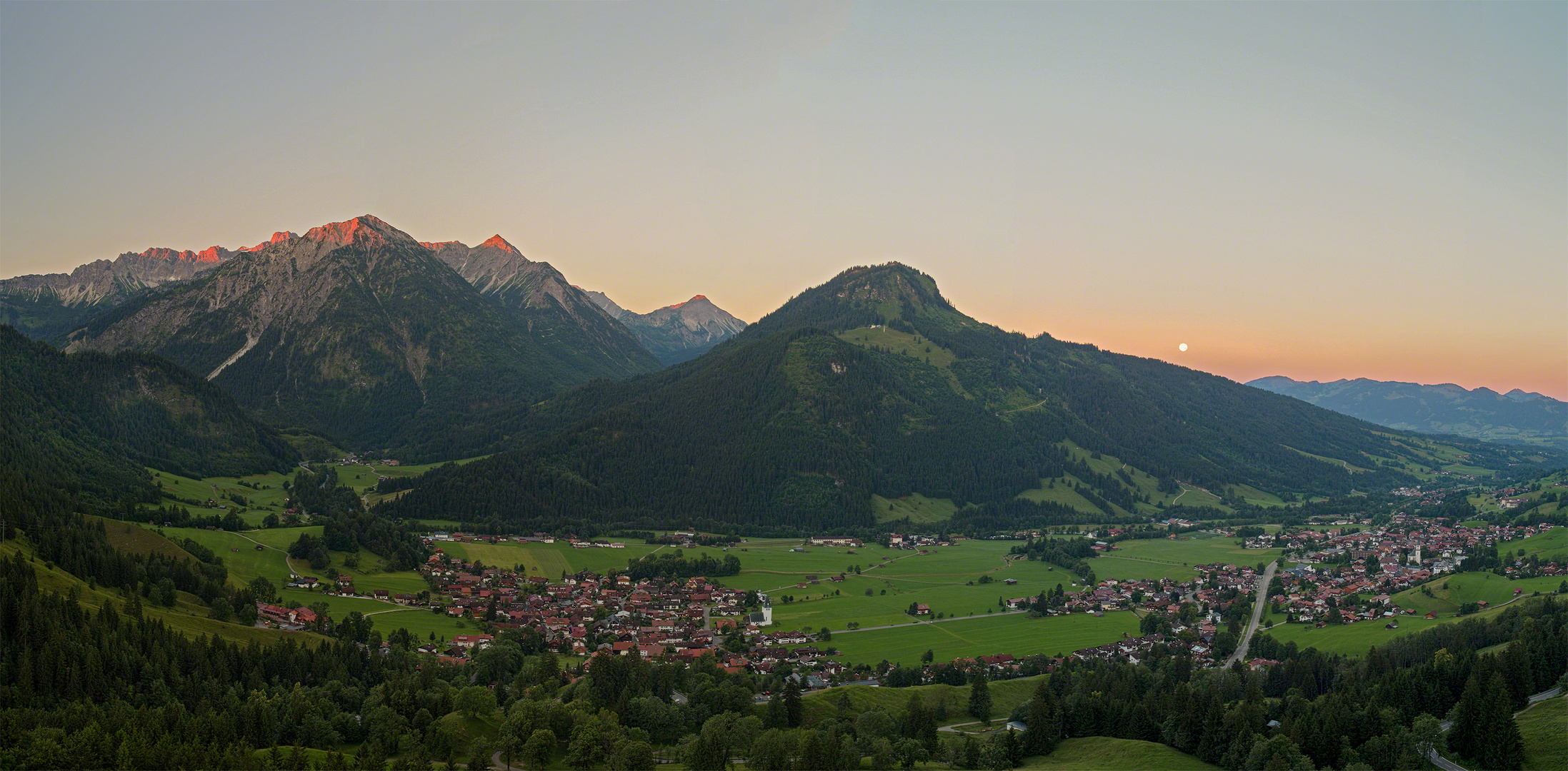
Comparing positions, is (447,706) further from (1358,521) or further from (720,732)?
(1358,521)

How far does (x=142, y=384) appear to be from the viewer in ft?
641

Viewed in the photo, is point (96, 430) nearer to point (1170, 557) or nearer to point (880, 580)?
point (880, 580)

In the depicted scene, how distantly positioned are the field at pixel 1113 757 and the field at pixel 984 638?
81.3 ft

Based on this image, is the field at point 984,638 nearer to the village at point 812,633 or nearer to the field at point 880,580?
the village at point 812,633

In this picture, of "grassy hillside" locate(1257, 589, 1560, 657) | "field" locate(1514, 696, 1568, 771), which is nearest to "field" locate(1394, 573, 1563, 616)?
"grassy hillside" locate(1257, 589, 1560, 657)

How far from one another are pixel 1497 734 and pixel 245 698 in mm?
80496

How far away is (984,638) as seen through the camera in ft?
320

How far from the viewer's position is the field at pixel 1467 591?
9550 centimetres

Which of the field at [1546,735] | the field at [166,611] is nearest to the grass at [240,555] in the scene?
the field at [166,611]

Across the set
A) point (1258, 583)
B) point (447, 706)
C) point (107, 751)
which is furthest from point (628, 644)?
point (1258, 583)

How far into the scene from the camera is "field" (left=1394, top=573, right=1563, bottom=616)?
95500 mm

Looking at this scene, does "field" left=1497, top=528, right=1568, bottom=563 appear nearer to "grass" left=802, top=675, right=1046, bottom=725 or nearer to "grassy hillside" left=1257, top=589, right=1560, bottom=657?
"grassy hillside" left=1257, top=589, right=1560, bottom=657

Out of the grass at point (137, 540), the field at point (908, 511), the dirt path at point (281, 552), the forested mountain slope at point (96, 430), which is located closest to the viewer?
the grass at point (137, 540)

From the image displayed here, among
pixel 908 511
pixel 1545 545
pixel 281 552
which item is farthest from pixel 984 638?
pixel 908 511
